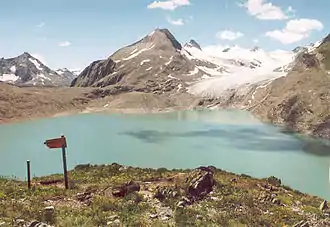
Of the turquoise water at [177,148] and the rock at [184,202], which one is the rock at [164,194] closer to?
the rock at [184,202]

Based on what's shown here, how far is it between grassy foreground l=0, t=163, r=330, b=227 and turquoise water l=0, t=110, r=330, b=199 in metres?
21.8

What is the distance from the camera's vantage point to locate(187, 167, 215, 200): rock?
25719 millimetres

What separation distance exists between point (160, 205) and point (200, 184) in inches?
179

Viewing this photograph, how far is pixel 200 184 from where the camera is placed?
87.5ft

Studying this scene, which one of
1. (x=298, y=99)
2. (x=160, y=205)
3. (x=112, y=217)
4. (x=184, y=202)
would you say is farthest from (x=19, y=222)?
(x=298, y=99)

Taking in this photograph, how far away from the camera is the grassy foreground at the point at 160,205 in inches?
757

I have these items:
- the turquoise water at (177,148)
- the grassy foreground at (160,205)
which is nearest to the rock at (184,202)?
the grassy foreground at (160,205)

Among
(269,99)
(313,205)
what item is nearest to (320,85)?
(269,99)

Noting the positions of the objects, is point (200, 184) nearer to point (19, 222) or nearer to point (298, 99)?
point (19, 222)

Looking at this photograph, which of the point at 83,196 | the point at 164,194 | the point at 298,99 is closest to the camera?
the point at 83,196

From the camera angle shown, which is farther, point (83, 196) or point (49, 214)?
point (83, 196)

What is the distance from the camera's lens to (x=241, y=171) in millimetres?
56656

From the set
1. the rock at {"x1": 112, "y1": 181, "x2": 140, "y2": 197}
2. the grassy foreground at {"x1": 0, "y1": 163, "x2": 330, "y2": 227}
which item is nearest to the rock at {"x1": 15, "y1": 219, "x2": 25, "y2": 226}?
the grassy foreground at {"x1": 0, "y1": 163, "x2": 330, "y2": 227}

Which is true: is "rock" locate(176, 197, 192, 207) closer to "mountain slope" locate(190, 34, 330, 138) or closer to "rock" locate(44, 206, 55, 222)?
"rock" locate(44, 206, 55, 222)
